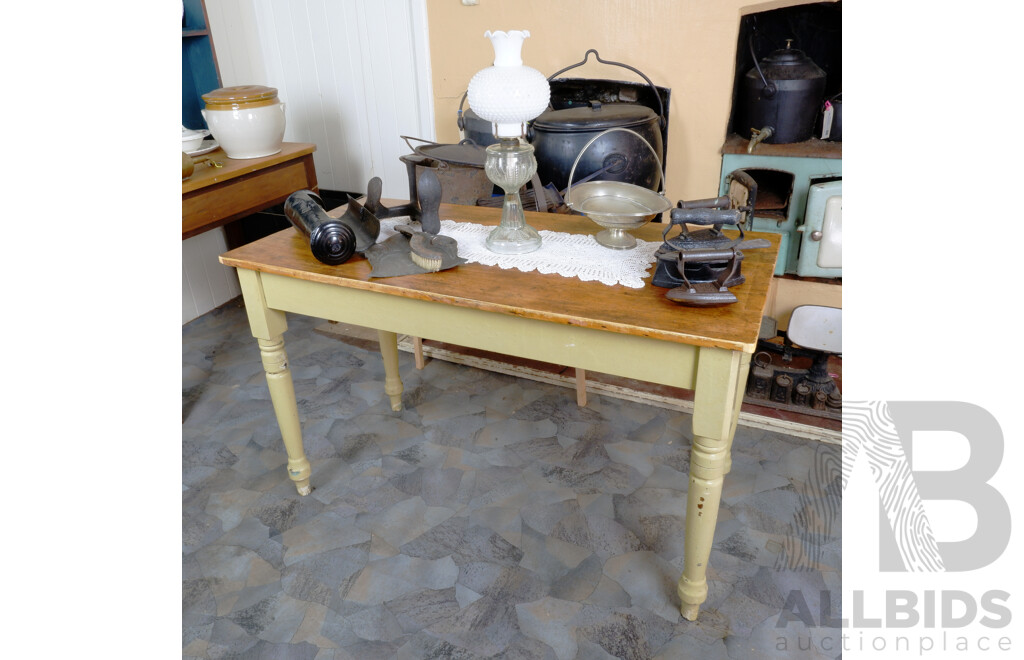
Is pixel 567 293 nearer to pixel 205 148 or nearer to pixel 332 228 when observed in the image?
pixel 332 228

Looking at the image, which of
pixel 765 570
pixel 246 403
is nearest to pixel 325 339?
pixel 246 403

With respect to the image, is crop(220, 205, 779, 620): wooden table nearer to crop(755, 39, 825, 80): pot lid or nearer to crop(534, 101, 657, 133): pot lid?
crop(534, 101, 657, 133): pot lid

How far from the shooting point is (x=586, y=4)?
9.48 feet

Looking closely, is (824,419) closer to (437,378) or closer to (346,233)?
(437,378)

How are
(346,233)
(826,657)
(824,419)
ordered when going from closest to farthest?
1. (826,657)
2. (346,233)
3. (824,419)

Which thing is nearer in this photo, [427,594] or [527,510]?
[427,594]

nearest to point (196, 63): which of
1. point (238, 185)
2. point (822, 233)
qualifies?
point (238, 185)

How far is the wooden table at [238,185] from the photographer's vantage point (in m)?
2.47

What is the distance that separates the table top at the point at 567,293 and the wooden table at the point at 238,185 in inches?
32.3

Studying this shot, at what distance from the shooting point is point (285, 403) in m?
1.98

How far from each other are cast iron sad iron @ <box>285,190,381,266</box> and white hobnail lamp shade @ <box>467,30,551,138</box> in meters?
0.44

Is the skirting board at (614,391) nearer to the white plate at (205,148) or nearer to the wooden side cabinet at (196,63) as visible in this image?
the white plate at (205,148)

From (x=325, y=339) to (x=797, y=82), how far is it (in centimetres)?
244

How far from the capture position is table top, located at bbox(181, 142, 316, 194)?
2.47 meters
